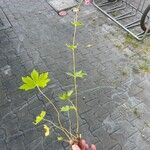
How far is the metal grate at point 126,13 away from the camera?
6.25 metres

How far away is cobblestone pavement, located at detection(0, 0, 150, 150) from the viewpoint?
13.6 ft

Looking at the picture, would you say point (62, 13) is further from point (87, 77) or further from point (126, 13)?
point (87, 77)

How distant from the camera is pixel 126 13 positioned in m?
6.79

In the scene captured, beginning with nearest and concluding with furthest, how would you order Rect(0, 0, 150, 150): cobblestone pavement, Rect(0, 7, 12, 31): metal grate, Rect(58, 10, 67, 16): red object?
Rect(0, 0, 150, 150): cobblestone pavement
Rect(0, 7, 12, 31): metal grate
Rect(58, 10, 67, 16): red object

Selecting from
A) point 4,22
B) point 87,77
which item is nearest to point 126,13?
point 87,77

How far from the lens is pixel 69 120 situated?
433cm

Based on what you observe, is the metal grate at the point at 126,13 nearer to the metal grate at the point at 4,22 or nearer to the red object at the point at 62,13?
the red object at the point at 62,13

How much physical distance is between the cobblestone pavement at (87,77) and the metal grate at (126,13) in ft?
0.61

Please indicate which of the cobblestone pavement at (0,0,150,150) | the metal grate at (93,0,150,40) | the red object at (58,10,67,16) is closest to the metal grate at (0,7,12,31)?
the cobblestone pavement at (0,0,150,150)

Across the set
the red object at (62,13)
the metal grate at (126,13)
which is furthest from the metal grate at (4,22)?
the metal grate at (126,13)

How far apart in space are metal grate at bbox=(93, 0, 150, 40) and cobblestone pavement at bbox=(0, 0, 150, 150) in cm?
18

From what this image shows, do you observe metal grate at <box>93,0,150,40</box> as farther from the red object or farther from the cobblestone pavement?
the red object

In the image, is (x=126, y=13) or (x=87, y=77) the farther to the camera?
(x=126, y=13)

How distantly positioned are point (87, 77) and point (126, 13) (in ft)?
8.63
